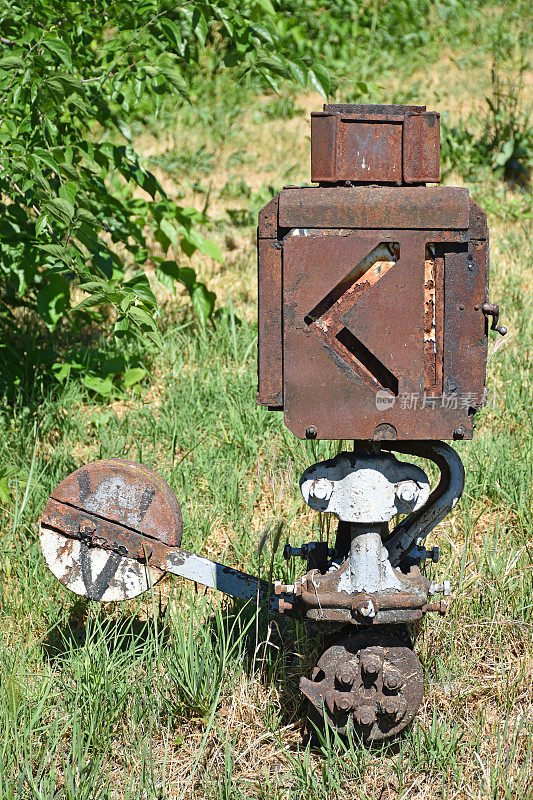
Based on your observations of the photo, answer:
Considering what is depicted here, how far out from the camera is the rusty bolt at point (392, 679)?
2.04 m

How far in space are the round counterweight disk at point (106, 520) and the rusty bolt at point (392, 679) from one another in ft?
2.06

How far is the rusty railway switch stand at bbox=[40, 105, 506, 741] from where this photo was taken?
6.15 ft

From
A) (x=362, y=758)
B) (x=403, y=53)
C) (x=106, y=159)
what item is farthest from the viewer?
(x=403, y=53)

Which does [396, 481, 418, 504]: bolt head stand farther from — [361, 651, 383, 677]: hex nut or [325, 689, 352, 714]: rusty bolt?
[325, 689, 352, 714]: rusty bolt

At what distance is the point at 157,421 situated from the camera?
3.57m

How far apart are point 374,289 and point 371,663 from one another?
869 millimetres

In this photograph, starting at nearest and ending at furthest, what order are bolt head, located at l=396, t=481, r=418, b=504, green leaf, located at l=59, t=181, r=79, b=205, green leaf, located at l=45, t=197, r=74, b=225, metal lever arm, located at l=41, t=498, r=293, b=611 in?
bolt head, located at l=396, t=481, r=418, b=504, metal lever arm, located at l=41, t=498, r=293, b=611, green leaf, located at l=45, t=197, r=74, b=225, green leaf, located at l=59, t=181, r=79, b=205

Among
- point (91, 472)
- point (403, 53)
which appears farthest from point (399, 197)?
point (403, 53)

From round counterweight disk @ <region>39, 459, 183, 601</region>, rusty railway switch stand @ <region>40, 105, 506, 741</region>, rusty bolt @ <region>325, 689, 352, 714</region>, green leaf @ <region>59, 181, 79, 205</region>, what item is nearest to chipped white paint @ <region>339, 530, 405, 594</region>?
rusty railway switch stand @ <region>40, 105, 506, 741</region>

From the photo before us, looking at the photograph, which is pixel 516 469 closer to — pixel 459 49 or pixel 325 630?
pixel 325 630

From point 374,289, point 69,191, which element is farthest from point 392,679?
point 69,191

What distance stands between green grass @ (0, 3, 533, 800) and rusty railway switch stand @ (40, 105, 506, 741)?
24 cm

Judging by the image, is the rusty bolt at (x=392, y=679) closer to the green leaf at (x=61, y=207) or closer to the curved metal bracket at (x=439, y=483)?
the curved metal bracket at (x=439, y=483)

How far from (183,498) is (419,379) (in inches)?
54.4
